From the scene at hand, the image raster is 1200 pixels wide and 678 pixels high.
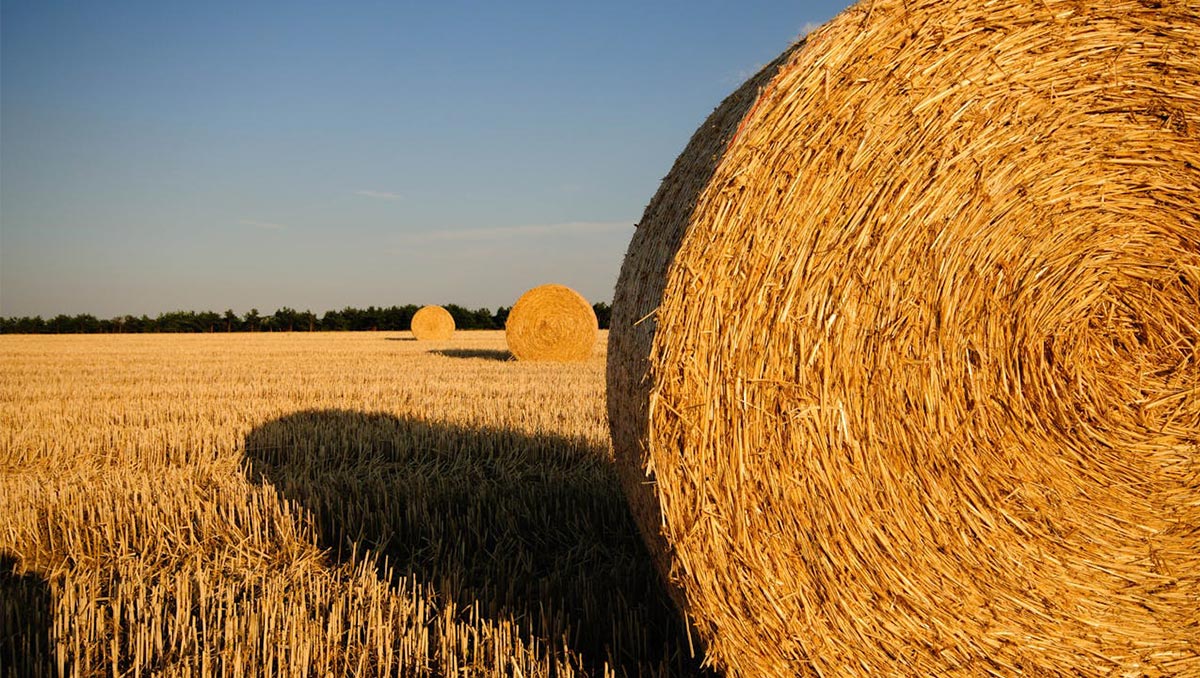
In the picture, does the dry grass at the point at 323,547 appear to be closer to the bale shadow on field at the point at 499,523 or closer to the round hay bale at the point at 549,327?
the bale shadow on field at the point at 499,523

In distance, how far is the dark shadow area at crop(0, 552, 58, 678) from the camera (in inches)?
110

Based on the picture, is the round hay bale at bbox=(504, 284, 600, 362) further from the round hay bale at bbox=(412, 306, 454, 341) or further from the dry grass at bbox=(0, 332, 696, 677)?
the round hay bale at bbox=(412, 306, 454, 341)

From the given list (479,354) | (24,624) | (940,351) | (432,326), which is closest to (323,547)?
(24,624)

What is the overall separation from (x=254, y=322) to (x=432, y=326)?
2265cm

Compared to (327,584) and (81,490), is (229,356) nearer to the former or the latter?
(81,490)

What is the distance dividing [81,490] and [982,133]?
5.45 meters

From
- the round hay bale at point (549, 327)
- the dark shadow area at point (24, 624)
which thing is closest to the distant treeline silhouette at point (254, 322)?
the round hay bale at point (549, 327)

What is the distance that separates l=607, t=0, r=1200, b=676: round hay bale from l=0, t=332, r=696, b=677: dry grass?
779 millimetres

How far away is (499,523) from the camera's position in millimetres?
4340

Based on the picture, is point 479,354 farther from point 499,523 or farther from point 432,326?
point 499,523

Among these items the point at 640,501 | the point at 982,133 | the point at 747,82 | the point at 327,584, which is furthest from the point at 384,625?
the point at 982,133

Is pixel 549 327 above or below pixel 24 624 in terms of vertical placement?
above

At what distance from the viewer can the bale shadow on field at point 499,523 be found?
3.19 m

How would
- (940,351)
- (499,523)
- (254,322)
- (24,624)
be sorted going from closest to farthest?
(940,351) → (24,624) → (499,523) → (254,322)
